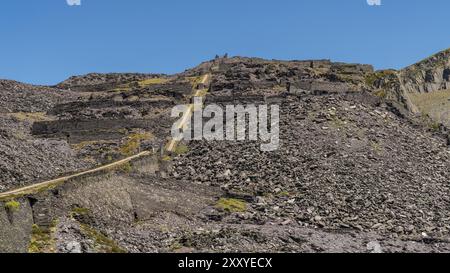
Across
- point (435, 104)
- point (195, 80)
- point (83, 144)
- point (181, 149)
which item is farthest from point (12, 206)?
point (435, 104)

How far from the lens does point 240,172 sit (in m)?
58.5

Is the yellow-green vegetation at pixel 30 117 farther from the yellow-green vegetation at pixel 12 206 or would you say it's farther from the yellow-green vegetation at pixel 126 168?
the yellow-green vegetation at pixel 12 206

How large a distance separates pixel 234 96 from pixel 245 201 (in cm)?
2537

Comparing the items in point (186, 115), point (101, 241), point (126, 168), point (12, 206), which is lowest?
point (101, 241)

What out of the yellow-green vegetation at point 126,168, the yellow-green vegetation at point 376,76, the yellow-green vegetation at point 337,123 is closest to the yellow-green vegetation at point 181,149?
the yellow-green vegetation at point 126,168

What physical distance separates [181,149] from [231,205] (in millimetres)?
16054

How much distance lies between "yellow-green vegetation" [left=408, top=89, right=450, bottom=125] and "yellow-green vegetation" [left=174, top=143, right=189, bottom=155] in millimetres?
63594

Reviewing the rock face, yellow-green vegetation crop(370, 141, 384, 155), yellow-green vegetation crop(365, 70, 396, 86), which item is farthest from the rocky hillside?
yellow-green vegetation crop(370, 141, 384, 155)

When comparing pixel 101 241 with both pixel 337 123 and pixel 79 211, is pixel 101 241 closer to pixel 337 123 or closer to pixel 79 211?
pixel 79 211

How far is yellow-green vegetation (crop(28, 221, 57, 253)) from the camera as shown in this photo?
3391 cm

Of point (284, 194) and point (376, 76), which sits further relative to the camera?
point (376, 76)

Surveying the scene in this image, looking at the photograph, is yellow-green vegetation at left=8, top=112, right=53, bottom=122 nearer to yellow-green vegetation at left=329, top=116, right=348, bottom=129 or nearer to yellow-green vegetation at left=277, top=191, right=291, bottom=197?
yellow-green vegetation at left=329, top=116, right=348, bottom=129

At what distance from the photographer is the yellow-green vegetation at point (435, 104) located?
125750 mm
